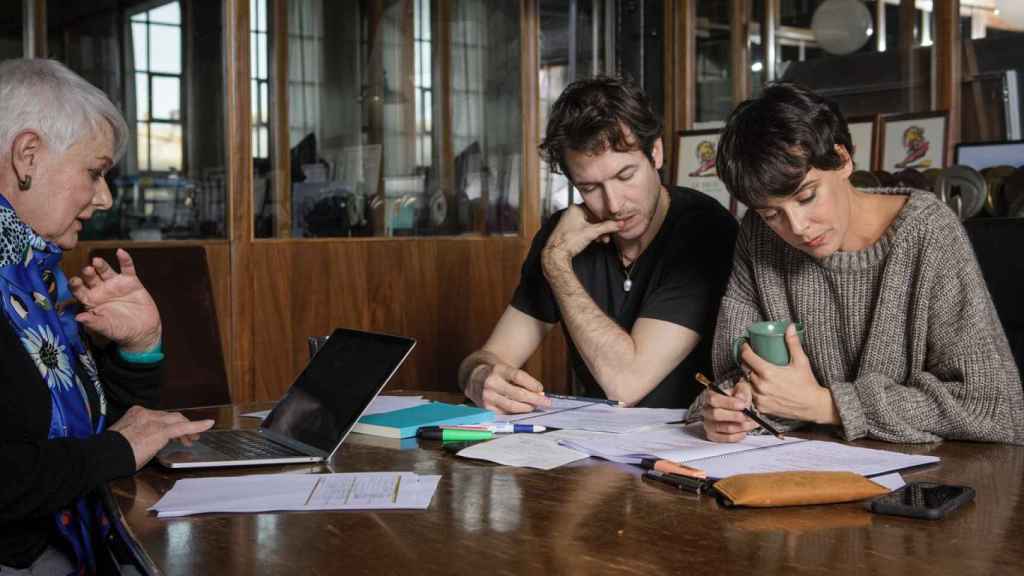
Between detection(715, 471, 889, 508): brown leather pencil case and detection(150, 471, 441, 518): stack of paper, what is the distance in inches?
15.0

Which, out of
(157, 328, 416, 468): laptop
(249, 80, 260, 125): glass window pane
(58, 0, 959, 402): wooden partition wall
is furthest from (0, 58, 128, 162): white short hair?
(249, 80, 260, 125): glass window pane

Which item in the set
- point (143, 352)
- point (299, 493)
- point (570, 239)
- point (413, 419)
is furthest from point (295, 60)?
point (299, 493)

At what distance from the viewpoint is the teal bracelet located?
1.93m

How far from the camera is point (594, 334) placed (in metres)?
2.32

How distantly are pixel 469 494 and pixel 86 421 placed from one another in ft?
2.11

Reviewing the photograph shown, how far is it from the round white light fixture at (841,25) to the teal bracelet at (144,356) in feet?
11.3

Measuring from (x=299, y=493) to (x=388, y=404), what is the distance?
2.36ft

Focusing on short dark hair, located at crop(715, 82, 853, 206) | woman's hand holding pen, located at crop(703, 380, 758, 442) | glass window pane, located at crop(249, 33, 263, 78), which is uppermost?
glass window pane, located at crop(249, 33, 263, 78)

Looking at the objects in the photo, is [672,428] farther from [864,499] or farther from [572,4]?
[572,4]

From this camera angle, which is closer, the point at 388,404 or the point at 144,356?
the point at 144,356

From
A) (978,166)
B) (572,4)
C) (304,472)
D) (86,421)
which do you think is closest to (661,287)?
(304,472)

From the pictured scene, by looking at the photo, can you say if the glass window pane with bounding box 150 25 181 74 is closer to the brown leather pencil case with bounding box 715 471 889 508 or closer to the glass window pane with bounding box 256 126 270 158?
the glass window pane with bounding box 256 126 270 158

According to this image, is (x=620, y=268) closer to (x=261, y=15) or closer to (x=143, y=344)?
(x=143, y=344)

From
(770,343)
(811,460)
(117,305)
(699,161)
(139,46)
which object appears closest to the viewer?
(811,460)
